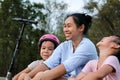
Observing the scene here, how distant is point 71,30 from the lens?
2484mm

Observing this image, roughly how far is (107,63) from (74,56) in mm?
399


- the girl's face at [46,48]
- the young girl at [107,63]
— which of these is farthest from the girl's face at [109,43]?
the girl's face at [46,48]

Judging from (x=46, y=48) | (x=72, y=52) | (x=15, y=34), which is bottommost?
(x=15, y=34)

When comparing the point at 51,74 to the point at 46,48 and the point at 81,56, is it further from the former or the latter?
the point at 46,48

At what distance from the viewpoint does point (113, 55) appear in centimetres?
212

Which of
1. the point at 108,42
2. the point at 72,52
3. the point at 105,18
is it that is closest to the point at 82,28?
the point at 72,52

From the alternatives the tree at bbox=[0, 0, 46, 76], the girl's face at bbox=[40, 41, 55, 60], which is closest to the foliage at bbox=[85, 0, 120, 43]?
the tree at bbox=[0, 0, 46, 76]

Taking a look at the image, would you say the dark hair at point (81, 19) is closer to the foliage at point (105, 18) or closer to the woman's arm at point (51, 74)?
the woman's arm at point (51, 74)

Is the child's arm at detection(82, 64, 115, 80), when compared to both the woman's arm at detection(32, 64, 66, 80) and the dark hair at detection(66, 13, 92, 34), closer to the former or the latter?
the woman's arm at detection(32, 64, 66, 80)

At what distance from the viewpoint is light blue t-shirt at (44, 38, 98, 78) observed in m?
2.34

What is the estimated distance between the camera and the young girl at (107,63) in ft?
6.37

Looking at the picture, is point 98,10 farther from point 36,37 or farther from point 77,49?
point 77,49

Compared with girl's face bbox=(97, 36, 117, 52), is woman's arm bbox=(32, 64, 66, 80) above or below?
below

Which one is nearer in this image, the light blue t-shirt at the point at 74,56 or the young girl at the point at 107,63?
the young girl at the point at 107,63
